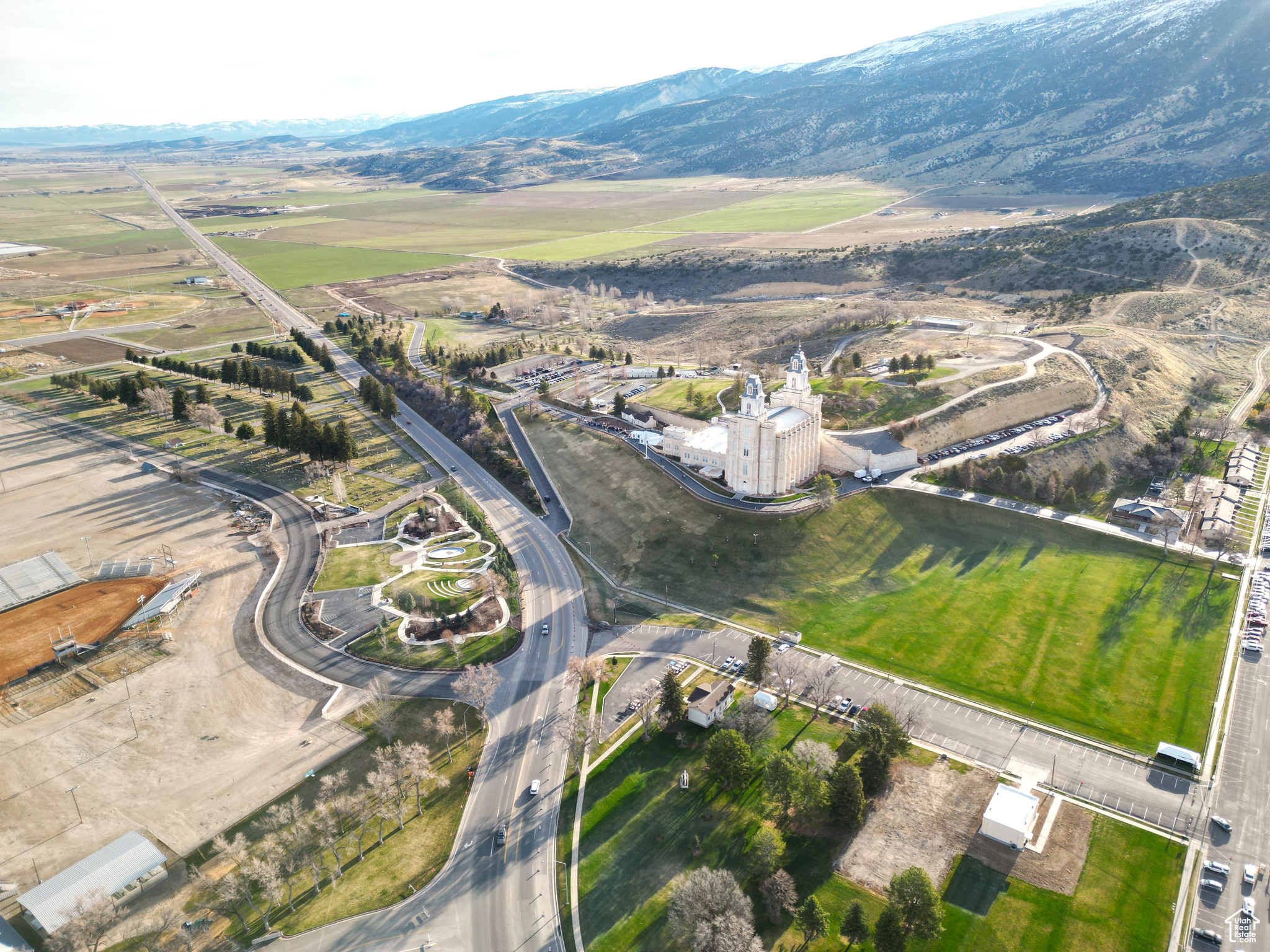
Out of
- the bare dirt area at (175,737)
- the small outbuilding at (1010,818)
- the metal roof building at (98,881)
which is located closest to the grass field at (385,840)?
the bare dirt area at (175,737)

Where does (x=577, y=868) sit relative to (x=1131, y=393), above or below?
below

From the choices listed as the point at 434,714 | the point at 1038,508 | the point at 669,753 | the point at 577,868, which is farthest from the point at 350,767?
the point at 1038,508

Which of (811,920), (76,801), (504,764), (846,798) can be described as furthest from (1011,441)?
(76,801)

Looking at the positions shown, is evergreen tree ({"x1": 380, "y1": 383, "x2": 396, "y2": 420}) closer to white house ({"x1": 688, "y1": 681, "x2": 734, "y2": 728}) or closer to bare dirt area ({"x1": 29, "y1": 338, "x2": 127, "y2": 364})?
bare dirt area ({"x1": 29, "y1": 338, "x2": 127, "y2": 364})

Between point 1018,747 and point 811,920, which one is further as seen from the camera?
point 1018,747

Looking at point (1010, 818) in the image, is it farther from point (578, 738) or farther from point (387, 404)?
point (387, 404)

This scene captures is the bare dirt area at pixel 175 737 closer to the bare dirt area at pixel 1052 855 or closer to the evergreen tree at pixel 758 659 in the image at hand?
the evergreen tree at pixel 758 659

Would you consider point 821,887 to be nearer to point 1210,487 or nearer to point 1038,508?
point 1038,508
